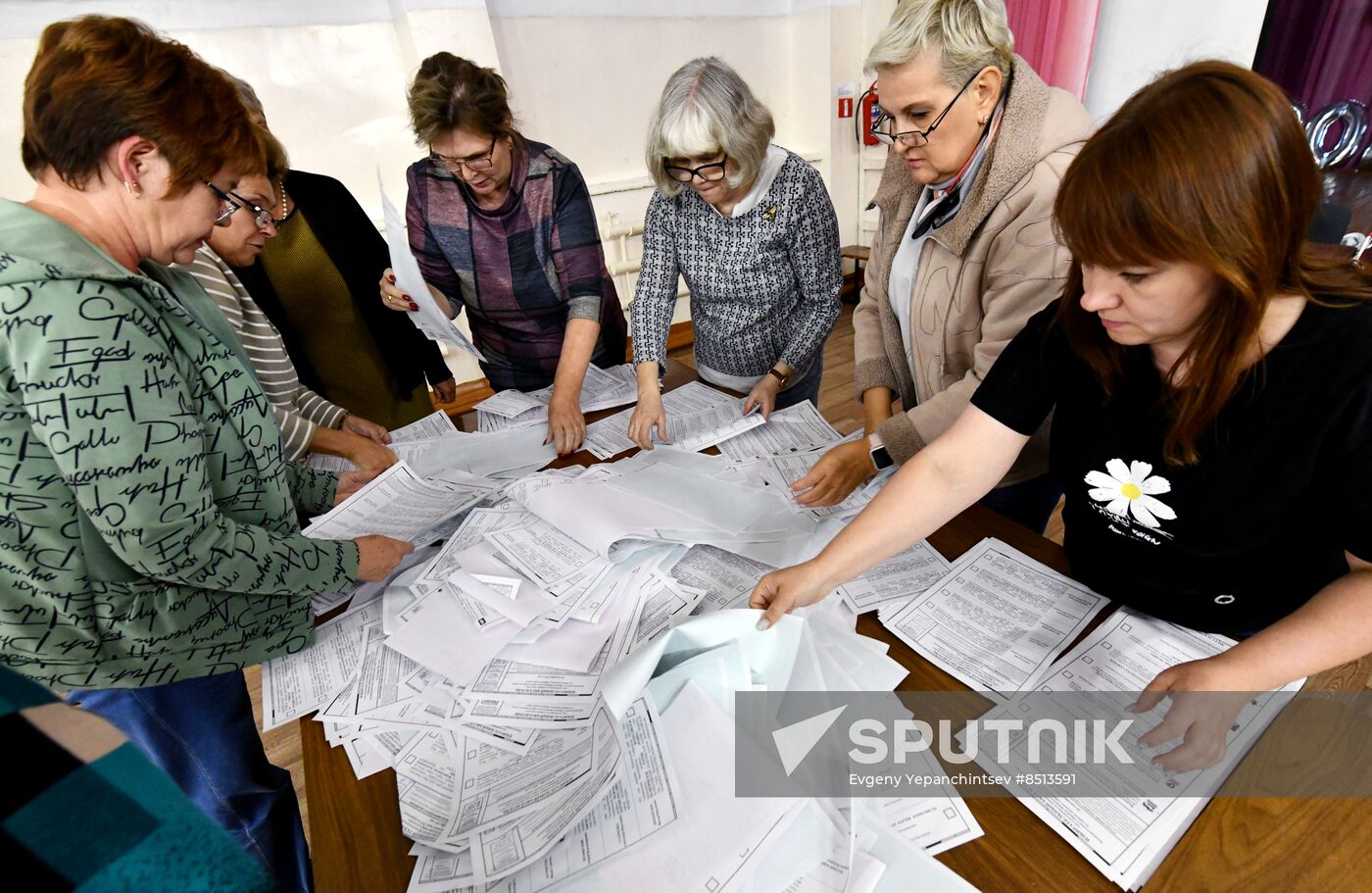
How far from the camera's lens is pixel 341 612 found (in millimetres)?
991

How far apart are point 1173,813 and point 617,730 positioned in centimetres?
51

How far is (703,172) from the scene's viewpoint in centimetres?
142

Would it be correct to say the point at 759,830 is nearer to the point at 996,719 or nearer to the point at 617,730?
the point at 617,730

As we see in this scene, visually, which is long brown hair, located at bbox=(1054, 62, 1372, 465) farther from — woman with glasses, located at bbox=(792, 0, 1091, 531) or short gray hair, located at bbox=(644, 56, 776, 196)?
short gray hair, located at bbox=(644, 56, 776, 196)

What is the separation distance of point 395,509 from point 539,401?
542 millimetres

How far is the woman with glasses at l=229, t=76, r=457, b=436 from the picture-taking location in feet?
5.08

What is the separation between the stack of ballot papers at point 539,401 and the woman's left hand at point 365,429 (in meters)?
0.21

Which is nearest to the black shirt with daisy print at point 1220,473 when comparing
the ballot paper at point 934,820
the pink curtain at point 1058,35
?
the ballot paper at point 934,820

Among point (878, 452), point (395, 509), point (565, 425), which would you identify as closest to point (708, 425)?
point (565, 425)

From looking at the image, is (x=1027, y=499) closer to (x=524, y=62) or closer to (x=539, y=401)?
(x=539, y=401)

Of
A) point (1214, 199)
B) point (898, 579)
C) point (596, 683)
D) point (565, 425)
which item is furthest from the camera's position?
point (565, 425)

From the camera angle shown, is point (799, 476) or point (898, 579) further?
point (799, 476)

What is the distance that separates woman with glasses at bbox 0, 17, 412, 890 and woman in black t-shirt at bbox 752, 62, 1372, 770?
0.66 m

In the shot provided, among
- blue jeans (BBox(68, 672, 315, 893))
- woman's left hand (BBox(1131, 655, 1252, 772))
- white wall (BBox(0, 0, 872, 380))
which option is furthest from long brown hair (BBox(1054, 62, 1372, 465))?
white wall (BBox(0, 0, 872, 380))
